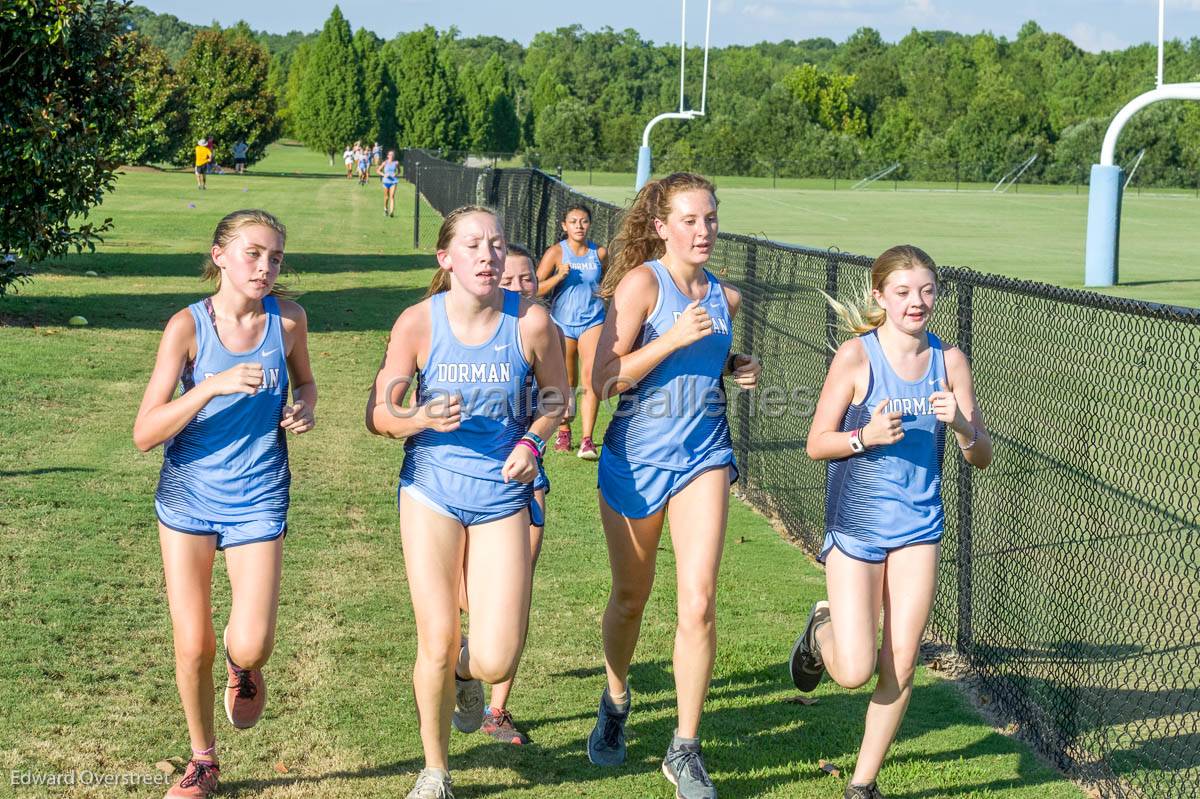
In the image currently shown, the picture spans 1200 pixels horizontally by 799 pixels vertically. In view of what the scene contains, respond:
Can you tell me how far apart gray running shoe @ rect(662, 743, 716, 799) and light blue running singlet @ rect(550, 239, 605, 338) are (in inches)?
259

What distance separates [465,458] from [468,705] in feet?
3.63

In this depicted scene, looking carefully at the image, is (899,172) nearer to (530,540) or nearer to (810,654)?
(810,654)

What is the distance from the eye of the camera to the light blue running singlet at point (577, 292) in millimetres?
11344

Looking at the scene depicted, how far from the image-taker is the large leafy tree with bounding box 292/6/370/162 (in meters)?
91.2

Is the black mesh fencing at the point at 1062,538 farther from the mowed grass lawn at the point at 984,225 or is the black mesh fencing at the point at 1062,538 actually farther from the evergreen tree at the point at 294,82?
the evergreen tree at the point at 294,82

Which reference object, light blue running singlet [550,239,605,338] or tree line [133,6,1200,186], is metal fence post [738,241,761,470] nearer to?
light blue running singlet [550,239,605,338]

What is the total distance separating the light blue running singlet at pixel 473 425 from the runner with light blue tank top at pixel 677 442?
523 millimetres

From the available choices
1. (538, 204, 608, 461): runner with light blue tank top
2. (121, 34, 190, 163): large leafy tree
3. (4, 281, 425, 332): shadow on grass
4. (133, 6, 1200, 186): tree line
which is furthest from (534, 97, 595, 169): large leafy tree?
(538, 204, 608, 461): runner with light blue tank top

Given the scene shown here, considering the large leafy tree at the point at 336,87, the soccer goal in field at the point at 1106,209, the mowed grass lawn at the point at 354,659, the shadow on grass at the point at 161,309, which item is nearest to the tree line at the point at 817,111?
the large leafy tree at the point at 336,87

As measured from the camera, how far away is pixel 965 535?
6.85m

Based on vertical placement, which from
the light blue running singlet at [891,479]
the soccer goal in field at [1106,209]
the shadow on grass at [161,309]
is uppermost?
the soccer goal in field at [1106,209]

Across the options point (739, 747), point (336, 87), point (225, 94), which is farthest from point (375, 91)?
point (739, 747)

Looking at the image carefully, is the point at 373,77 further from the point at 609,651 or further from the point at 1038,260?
the point at 609,651

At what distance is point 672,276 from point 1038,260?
28.7m
